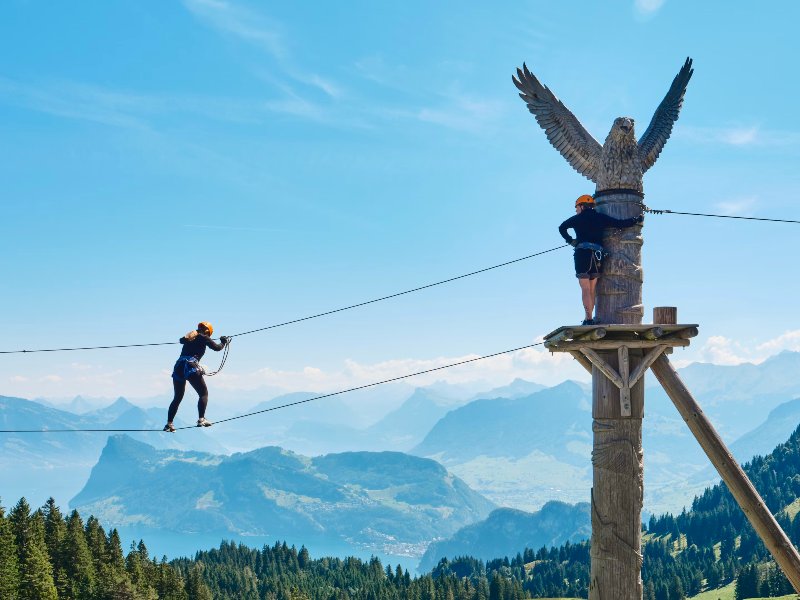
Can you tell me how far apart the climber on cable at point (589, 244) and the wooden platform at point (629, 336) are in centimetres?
40

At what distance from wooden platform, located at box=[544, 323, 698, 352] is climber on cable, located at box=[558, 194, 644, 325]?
0.40 meters

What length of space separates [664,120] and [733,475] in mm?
6396

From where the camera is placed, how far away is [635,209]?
44.0 feet

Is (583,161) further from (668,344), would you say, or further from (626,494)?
(626,494)

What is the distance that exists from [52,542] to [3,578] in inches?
814

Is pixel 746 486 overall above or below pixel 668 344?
below

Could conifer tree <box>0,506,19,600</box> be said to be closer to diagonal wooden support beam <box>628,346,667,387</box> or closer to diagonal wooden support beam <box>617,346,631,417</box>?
diagonal wooden support beam <box>617,346,631,417</box>

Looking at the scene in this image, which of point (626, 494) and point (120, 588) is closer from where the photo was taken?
point (626, 494)

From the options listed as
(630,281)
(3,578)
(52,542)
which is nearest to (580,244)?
(630,281)

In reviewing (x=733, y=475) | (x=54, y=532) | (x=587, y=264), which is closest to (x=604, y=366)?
(x=587, y=264)

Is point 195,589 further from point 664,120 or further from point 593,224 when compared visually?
point 664,120

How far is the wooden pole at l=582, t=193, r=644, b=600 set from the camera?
40.1ft

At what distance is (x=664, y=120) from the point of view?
1426 centimetres

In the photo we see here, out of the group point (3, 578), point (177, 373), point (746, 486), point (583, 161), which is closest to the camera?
point (746, 486)
